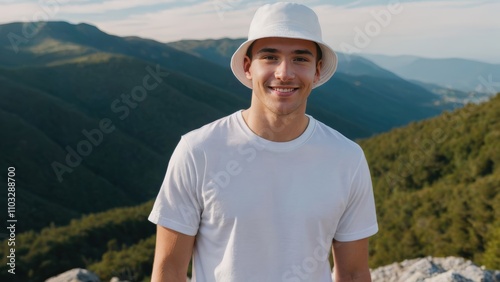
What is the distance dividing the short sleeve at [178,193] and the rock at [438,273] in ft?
21.4

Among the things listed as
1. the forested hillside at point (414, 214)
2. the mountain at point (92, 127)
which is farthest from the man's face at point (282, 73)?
the mountain at point (92, 127)

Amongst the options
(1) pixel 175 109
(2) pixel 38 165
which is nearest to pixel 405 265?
(2) pixel 38 165

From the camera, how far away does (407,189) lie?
1953 inches

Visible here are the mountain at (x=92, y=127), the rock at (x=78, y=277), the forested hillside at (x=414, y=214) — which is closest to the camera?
the rock at (x=78, y=277)

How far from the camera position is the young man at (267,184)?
120 inches

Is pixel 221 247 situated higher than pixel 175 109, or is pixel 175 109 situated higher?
pixel 175 109

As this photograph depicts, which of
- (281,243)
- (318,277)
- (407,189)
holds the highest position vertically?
(407,189)

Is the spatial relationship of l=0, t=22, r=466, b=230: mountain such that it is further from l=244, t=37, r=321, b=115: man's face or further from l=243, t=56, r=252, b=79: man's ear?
l=244, t=37, r=321, b=115: man's face

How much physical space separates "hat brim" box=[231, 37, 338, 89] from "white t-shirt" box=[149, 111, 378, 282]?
0.44 metres

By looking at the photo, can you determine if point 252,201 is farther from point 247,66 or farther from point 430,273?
point 430,273

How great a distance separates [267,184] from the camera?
10.1 ft

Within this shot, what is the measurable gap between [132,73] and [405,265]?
131 meters

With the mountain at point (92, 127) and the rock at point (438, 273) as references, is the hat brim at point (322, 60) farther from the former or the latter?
the mountain at point (92, 127)

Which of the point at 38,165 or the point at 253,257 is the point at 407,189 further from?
the point at 38,165
